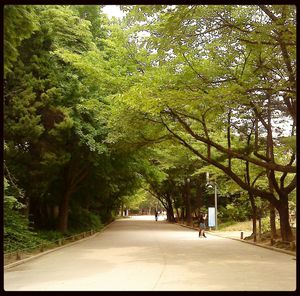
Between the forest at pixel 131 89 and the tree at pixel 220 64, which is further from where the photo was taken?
the forest at pixel 131 89

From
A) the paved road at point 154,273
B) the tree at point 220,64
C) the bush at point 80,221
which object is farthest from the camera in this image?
the bush at point 80,221

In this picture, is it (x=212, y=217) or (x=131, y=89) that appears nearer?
(x=131, y=89)

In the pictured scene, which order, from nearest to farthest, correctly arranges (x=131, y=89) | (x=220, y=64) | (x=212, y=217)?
(x=131, y=89) < (x=220, y=64) < (x=212, y=217)

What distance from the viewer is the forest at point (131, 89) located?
1463cm

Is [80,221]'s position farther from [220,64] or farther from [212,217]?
[220,64]

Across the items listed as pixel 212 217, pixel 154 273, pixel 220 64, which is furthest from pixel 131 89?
pixel 212 217

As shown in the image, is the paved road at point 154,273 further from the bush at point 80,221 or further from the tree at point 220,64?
the bush at point 80,221

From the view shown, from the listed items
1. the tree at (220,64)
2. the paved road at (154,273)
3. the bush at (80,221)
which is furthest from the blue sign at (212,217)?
the paved road at (154,273)

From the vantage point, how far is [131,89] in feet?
55.9

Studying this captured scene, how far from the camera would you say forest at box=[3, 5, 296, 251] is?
1463 cm

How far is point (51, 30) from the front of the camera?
19641 mm

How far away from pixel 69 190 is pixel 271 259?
47.9 feet

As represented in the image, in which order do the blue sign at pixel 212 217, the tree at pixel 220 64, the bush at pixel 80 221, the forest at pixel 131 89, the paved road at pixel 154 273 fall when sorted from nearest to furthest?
the paved road at pixel 154 273 → the tree at pixel 220 64 → the forest at pixel 131 89 → the bush at pixel 80 221 → the blue sign at pixel 212 217

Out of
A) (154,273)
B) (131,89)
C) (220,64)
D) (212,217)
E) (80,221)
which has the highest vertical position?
(220,64)
